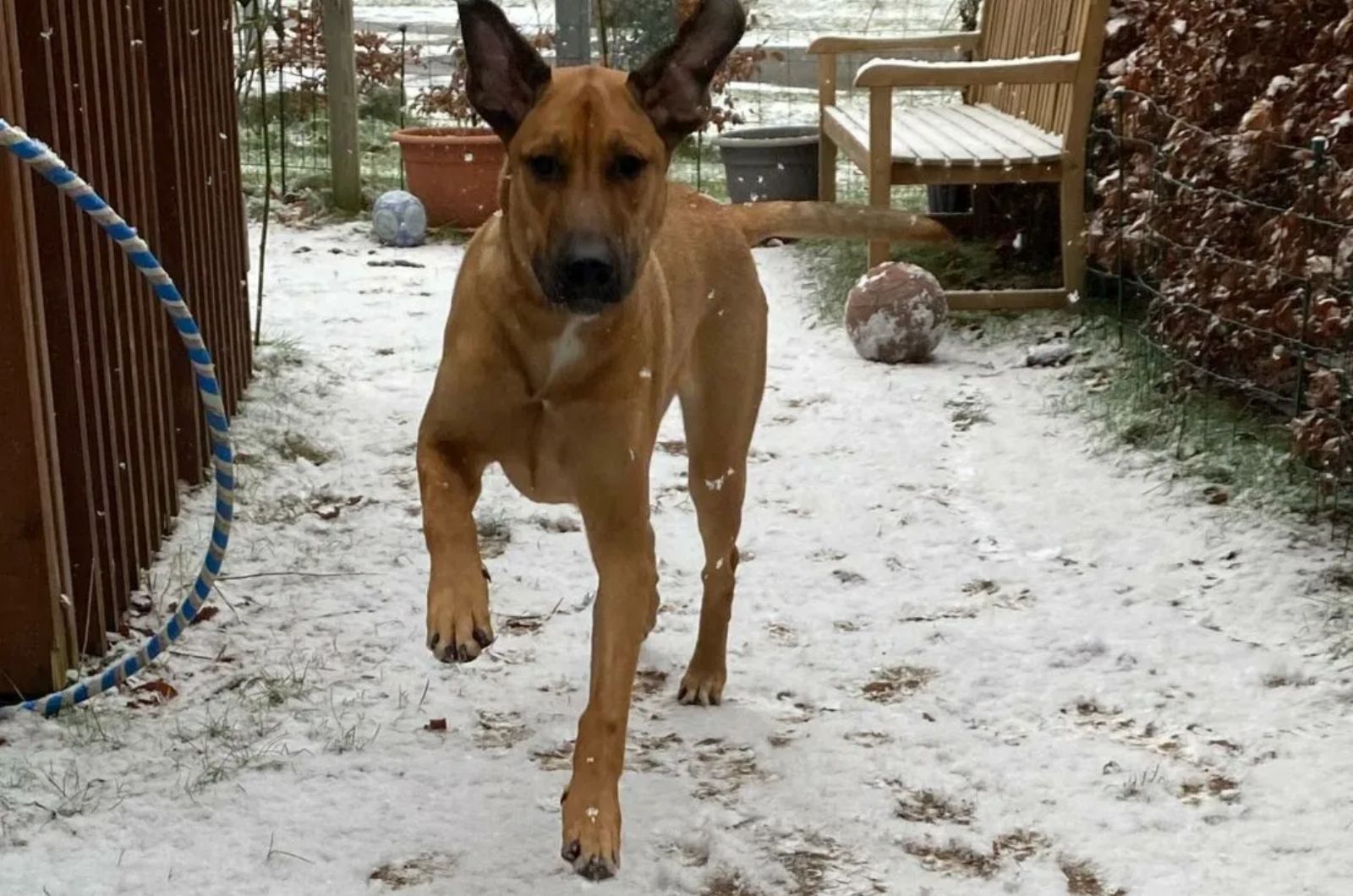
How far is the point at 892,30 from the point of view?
16.6 meters

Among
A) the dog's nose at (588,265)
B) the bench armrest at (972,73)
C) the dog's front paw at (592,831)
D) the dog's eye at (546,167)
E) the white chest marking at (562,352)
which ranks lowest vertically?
the dog's front paw at (592,831)

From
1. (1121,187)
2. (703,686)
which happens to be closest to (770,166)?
(1121,187)

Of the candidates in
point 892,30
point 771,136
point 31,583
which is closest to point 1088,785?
point 31,583

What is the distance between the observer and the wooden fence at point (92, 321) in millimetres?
3324

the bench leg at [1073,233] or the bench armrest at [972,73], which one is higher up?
the bench armrest at [972,73]

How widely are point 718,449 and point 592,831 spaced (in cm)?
119

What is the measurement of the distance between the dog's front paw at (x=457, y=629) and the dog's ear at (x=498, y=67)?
0.92 m

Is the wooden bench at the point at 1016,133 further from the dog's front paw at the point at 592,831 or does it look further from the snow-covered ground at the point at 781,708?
the dog's front paw at the point at 592,831

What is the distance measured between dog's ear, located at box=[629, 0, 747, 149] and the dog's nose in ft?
1.24

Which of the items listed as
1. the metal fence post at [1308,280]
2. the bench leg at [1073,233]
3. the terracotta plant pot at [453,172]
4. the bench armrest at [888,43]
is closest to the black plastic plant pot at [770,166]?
the bench armrest at [888,43]

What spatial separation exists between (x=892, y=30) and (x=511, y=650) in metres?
13.7

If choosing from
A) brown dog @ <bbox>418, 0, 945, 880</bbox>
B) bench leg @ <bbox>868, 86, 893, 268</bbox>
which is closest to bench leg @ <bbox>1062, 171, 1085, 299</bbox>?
bench leg @ <bbox>868, 86, 893, 268</bbox>

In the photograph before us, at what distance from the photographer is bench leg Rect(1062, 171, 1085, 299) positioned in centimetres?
735

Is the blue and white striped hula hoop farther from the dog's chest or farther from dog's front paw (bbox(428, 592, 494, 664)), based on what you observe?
dog's front paw (bbox(428, 592, 494, 664))
